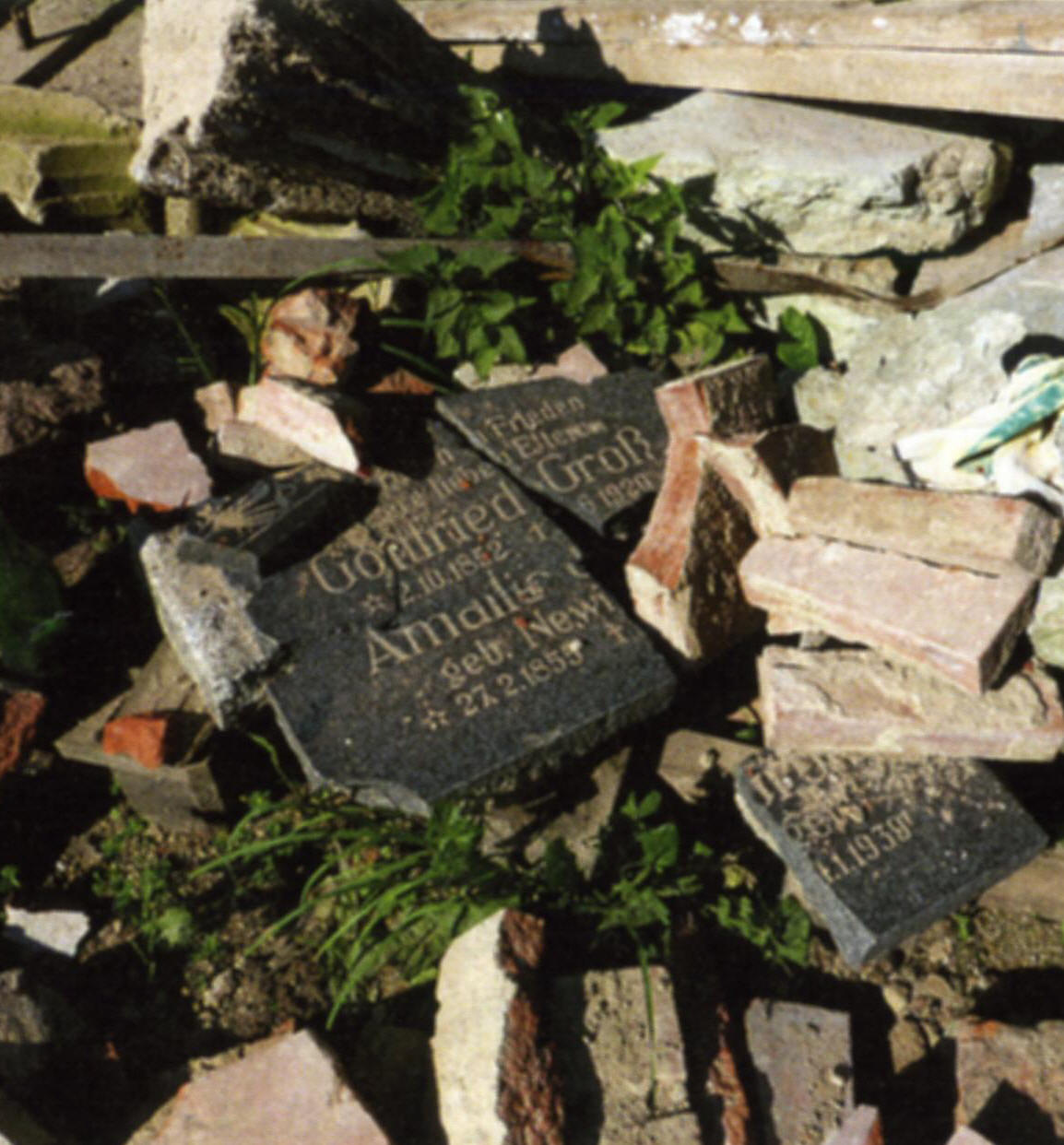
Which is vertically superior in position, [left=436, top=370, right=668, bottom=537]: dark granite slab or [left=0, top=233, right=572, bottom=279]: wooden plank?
[left=0, top=233, right=572, bottom=279]: wooden plank

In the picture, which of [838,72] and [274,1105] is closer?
[274,1105]

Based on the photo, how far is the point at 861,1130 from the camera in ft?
7.88

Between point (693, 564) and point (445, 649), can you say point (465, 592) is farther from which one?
point (693, 564)

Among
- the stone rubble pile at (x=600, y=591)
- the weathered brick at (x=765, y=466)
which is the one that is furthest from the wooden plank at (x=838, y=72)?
the weathered brick at (x=765, y=466)

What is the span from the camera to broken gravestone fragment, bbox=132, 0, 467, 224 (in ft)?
11.5

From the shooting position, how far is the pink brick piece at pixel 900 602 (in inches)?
114

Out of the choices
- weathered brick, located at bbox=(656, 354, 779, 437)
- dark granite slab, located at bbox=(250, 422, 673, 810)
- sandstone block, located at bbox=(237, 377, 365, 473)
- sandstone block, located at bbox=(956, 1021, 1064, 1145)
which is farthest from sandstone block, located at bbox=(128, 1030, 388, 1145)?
weathered brick, located at bbox=(656, 354, 779, 437)

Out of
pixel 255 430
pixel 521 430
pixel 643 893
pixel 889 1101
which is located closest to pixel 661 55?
pixel 521 430

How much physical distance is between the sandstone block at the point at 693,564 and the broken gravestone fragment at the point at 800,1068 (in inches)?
37.7

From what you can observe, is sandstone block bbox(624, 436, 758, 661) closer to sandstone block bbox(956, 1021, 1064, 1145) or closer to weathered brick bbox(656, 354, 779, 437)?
weathered brick bbox(656, 354, 779, 437)

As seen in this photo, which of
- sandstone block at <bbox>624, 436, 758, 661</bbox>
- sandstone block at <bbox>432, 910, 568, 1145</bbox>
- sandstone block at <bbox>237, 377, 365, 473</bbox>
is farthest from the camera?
sandstone block at <bbox>237, 377, 365, 473</bbox>

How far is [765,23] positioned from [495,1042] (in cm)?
300

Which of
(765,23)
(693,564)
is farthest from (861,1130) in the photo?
(765,23)

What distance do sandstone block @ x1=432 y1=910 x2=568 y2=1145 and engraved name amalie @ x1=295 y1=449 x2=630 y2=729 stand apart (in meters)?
0.59
